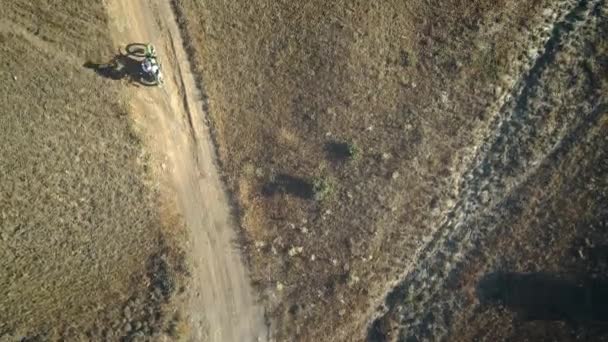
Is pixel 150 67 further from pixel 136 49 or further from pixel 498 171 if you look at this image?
pixel 498 171

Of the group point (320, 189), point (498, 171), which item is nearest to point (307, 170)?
point (320, 189)

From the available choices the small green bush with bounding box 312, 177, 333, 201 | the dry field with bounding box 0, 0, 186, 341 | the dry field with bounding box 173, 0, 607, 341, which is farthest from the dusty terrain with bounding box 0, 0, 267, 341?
the small green bush with bounding box 312, 177, 333, 201

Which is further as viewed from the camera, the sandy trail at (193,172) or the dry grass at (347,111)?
the dry grass at (347,111)

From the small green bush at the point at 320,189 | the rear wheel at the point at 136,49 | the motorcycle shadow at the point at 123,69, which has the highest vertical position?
the rear wheel at the point at 136,49

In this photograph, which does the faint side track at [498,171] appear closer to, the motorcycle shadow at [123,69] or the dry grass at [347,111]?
the dry grass at [347,111]

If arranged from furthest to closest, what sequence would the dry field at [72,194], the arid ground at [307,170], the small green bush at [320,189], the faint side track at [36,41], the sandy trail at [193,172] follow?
the small green bush at [320,189]
the sandy trail at [193,172]
the arid ground at [307,170]
the faint side track at [36,41]
the dry field at [72,194]

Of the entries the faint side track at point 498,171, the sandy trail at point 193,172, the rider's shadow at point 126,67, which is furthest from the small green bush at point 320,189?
the rider's shadow at point 126,67

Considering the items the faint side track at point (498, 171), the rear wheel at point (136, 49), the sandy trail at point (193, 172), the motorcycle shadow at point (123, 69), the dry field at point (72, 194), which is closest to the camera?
the dry field at point (72, 194)
